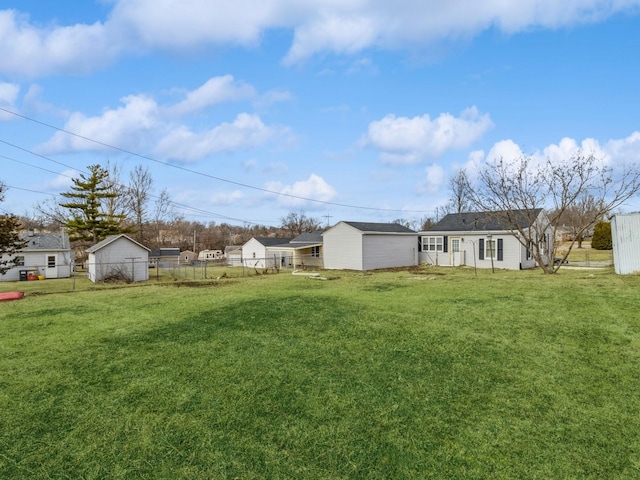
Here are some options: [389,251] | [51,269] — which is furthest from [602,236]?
[51,269]

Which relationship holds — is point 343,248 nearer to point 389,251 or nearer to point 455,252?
point 389,251

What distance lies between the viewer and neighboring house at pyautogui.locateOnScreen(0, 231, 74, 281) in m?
25.3

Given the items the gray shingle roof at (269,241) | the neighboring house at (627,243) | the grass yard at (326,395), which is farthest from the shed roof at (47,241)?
the neighboring house at (627,243)

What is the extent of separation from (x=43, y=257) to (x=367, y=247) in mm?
23406

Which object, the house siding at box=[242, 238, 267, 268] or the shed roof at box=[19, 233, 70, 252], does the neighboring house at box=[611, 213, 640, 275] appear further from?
the shed roof at box=[19, 233, 70, 252]

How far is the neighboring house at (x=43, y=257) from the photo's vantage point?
25.3 metres

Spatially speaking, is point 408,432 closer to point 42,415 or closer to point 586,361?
point 586,361

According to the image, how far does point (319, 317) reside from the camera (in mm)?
8422

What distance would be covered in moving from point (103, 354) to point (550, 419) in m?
6.32

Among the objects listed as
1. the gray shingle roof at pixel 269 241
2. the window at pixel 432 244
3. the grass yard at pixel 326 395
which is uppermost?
the gray shingle roof at pixel 269 241

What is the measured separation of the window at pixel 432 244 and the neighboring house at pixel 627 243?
33.5 feet

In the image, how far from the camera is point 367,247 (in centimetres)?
2334

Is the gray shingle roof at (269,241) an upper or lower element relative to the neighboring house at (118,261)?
upper

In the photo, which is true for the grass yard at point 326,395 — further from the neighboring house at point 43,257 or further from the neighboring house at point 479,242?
the neighboring house at point 43,257
